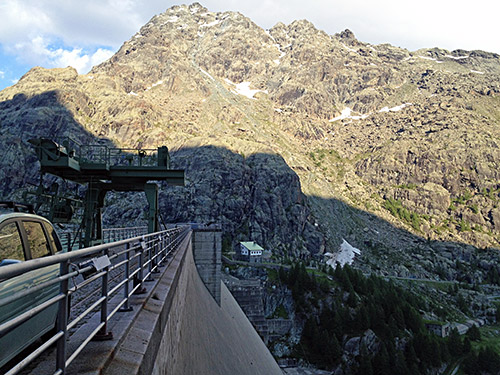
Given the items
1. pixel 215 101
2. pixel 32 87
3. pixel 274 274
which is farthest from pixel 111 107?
pixel 274 274

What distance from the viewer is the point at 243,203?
110m

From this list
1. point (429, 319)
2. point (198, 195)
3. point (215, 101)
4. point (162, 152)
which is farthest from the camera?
point (215, 101)

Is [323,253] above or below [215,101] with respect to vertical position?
below

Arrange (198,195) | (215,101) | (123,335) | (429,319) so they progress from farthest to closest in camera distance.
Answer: (215,101), (198,195), (429,319), (123,335)

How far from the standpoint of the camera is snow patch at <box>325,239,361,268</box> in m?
116

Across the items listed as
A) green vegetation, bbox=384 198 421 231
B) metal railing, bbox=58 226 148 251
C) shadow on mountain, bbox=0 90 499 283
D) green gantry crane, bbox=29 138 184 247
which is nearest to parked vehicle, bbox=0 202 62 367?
metal railing, bbox=58 226 148 251

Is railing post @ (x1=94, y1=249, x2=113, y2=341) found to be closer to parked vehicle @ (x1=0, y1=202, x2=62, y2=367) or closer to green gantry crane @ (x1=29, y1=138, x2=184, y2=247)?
parked vehicle @ (x1=0, y1=202, x2=62, y2=367)

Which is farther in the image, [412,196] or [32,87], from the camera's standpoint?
[412,196]

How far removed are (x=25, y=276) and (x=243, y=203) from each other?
10629 centimetres

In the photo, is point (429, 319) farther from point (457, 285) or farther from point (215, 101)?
point (215, 101)

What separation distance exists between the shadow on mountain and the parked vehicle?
89519mm

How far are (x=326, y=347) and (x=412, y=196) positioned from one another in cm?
15369

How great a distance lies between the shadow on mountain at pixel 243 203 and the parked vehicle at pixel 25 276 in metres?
89.5

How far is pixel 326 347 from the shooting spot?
223 ft
